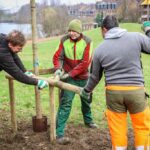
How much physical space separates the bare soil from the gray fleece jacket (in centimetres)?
149

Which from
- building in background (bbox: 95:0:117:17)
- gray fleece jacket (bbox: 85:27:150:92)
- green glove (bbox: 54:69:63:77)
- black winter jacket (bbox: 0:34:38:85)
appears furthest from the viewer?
building in background (bbox: 95:0:117:17)

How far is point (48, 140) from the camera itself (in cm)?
601

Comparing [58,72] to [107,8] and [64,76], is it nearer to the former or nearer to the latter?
[64,76]

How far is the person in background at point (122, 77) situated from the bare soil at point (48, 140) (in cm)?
107

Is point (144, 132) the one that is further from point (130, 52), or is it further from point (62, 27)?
point (62, 27)

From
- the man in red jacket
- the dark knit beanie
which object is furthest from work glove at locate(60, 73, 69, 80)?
the dark knit beanie

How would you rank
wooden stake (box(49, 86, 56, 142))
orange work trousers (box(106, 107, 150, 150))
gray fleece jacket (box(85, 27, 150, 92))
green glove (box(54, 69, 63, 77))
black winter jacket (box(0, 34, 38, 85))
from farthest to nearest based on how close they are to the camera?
green glove (box(54, 69, 63, 77))
wooden stake (box(49, 86, 56, 142))
black winter jacket (box(0, 34, 38, 85))
orange work trousers (box(106, 107, 150, 150))
gray fleece jacket (box(85, 27, 150, 92))

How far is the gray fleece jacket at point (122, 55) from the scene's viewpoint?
14.9 feet

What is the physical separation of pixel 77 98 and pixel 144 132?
4.30 metres

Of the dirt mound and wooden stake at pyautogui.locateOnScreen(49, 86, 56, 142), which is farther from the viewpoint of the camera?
the dirt mound

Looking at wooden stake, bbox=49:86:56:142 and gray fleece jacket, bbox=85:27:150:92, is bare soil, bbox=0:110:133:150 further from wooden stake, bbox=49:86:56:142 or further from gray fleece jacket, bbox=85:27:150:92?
gray fleece jacket, bbox=85:27:150:92

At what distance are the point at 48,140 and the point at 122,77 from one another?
1917 mm

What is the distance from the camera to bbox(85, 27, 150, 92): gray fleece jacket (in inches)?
178

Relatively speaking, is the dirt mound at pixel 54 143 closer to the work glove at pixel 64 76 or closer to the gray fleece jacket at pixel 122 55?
the work glove at pixel 64 76
